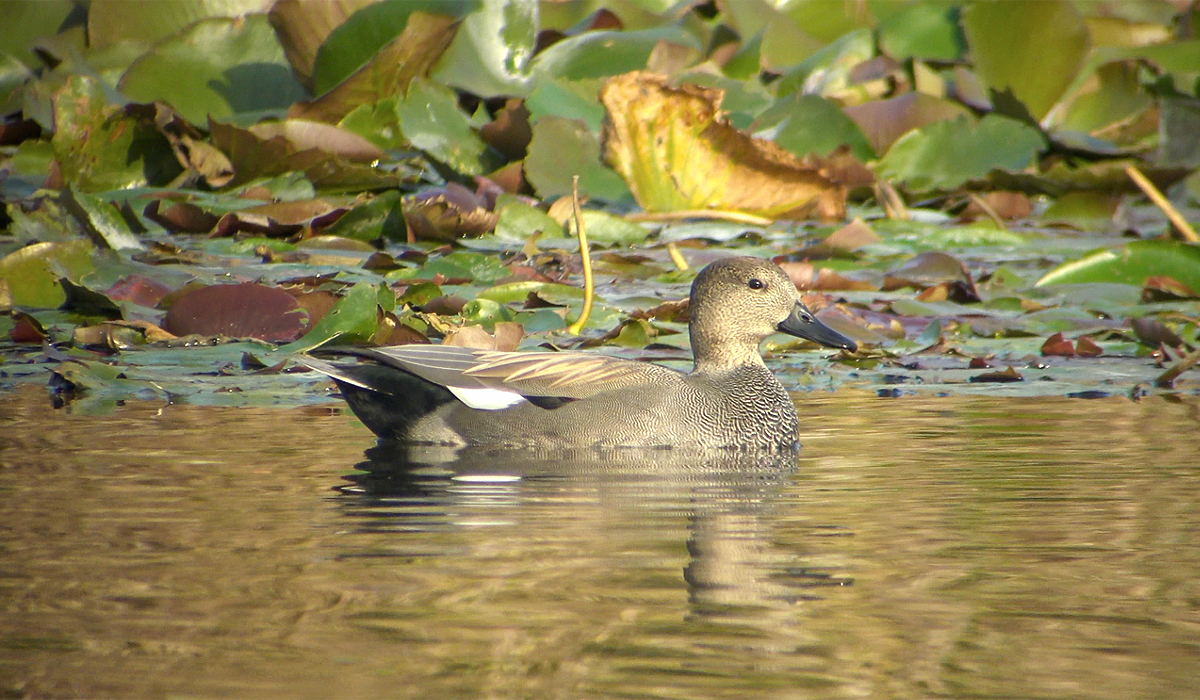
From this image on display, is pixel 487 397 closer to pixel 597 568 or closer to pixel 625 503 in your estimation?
pixel 625 503

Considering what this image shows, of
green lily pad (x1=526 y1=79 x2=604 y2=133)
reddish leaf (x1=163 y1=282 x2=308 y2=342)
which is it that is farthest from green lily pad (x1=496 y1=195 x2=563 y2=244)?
reddish leaf (x1=163 y1=282 x2=308 y2=342)

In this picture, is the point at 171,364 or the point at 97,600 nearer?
the point at 97,600

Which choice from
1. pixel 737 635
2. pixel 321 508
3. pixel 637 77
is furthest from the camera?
pixel 637 77

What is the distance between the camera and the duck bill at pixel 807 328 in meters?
5.96

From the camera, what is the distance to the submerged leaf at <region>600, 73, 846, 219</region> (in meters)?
8.24

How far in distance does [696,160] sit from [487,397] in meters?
3.58

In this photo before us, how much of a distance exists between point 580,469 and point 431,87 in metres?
4.76

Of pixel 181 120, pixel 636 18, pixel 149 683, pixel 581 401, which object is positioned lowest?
pixel 149 683

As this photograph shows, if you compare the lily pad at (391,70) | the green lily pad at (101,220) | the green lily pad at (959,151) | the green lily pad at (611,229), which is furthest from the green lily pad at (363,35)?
the green lily pad at (959,151)

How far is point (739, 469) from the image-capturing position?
16.5 ft

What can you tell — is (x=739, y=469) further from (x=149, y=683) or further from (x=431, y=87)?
(x=431, y=87)

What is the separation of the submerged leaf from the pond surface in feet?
11.3

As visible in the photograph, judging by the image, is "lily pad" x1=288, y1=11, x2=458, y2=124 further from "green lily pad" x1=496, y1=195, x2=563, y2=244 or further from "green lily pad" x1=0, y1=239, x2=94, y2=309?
"green lily pad" x1=0, y1=239, x2=94, y2=309

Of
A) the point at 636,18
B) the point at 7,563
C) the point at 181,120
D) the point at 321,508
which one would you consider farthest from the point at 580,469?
the point at 636,18
